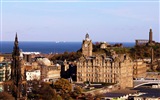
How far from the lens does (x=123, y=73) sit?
217ft

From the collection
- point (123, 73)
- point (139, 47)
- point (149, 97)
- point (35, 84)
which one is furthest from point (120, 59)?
point (139, 47)

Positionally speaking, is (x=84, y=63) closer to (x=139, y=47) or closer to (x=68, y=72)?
(x=68, y=72)

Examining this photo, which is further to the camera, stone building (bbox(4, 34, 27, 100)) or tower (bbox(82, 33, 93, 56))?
tower (bbox(82, 33, 93, 56))

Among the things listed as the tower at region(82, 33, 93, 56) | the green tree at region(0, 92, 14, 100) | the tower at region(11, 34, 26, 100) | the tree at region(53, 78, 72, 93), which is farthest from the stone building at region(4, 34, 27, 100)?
the tower at region(82, 33, 93, 56)

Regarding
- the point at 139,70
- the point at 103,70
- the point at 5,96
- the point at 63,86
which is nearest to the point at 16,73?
the point at 5,96

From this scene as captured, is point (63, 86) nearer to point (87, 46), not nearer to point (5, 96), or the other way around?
point (5, 96)

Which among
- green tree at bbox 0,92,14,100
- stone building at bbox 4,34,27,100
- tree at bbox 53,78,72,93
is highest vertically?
stone building at bbox 4,34,27,100

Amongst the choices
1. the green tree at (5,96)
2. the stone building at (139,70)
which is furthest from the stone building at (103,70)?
the green tree at (5,96)

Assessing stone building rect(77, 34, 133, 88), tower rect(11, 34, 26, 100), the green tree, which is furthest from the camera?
stone building rect(77, 34, 133, 88)

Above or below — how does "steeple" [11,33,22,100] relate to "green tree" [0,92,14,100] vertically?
above

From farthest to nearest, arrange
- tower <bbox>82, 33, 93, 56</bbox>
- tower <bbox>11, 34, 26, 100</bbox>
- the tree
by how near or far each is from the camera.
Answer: tower <bbox>82, 33, 93, 56</bbox> → the tree → tower <bbox>11, 34, 26, 100</bbox>

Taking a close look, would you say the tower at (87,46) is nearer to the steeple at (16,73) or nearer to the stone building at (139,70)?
the stone building at (139,70)

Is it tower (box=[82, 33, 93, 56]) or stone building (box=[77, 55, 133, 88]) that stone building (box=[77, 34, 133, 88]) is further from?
tower (box=[82, 33, 93, 56])

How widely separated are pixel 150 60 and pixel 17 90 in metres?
73.0
